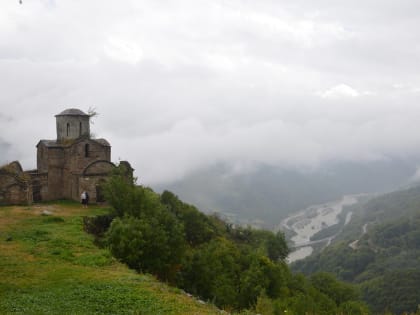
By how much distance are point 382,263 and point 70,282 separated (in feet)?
431

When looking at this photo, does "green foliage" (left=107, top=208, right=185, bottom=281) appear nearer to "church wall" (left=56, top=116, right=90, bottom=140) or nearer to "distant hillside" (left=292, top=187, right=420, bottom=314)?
"church wall" (left=56, top=116, right=90, bottom=140)

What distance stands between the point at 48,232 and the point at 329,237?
177 m

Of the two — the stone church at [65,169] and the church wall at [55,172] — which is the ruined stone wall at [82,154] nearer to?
the stone church at [65,169]

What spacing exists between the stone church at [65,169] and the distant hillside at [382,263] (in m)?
65.9

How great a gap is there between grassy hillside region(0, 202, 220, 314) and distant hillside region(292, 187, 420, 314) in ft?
240

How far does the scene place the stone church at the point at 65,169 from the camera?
3406 centimetres

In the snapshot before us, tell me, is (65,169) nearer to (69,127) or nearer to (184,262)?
(69,127)

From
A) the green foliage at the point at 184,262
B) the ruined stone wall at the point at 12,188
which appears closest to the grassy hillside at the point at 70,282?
the green foliage at the point at 184,262

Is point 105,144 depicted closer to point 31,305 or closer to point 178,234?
point 178,234

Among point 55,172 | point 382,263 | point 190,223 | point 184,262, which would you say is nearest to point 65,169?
point 55,172

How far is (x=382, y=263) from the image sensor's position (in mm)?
129375

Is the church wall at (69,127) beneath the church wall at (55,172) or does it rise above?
above

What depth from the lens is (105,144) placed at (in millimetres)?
38281

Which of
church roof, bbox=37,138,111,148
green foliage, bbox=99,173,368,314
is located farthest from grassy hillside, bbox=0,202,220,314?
Result: church roof, bbox=37,138,111,148
